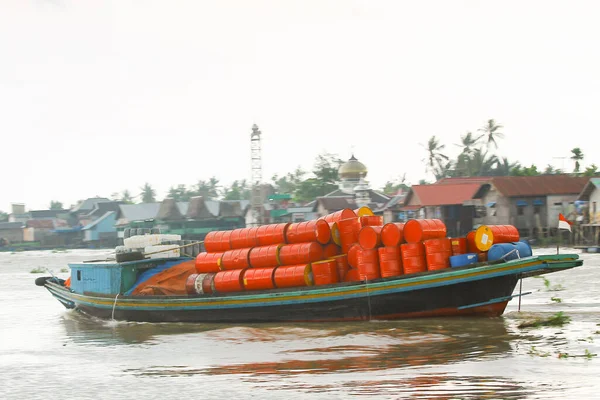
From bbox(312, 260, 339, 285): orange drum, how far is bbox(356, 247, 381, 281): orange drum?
674 millimetres

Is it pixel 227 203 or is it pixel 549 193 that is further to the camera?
pixel 227 203

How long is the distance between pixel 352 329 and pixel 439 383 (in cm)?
515


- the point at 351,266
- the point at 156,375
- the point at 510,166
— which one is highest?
the point at 510,166

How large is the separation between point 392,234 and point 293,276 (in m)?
2.24

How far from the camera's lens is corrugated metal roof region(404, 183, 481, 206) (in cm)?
5181

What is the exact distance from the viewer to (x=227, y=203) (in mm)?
87250

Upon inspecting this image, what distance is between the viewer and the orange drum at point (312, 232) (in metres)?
16.2

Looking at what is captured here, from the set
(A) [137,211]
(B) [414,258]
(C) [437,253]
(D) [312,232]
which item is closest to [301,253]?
(D) [312,232]

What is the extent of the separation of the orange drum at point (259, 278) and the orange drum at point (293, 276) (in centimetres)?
12

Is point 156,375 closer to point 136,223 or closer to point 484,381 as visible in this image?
point 484,381

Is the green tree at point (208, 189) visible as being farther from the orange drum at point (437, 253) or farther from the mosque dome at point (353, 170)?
the orange drum at point (437, 253)

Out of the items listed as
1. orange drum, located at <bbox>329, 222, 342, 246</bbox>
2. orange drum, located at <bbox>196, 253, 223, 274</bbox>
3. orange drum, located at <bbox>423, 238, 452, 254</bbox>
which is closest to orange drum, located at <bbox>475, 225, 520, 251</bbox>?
orange drum, located at <bbox>423, 238, 452, 254</bbox>

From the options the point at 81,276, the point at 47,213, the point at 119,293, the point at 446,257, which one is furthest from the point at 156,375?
the point at 47,213

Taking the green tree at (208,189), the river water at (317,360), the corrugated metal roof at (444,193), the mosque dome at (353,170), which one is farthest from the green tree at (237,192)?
the river water at (317,360)
